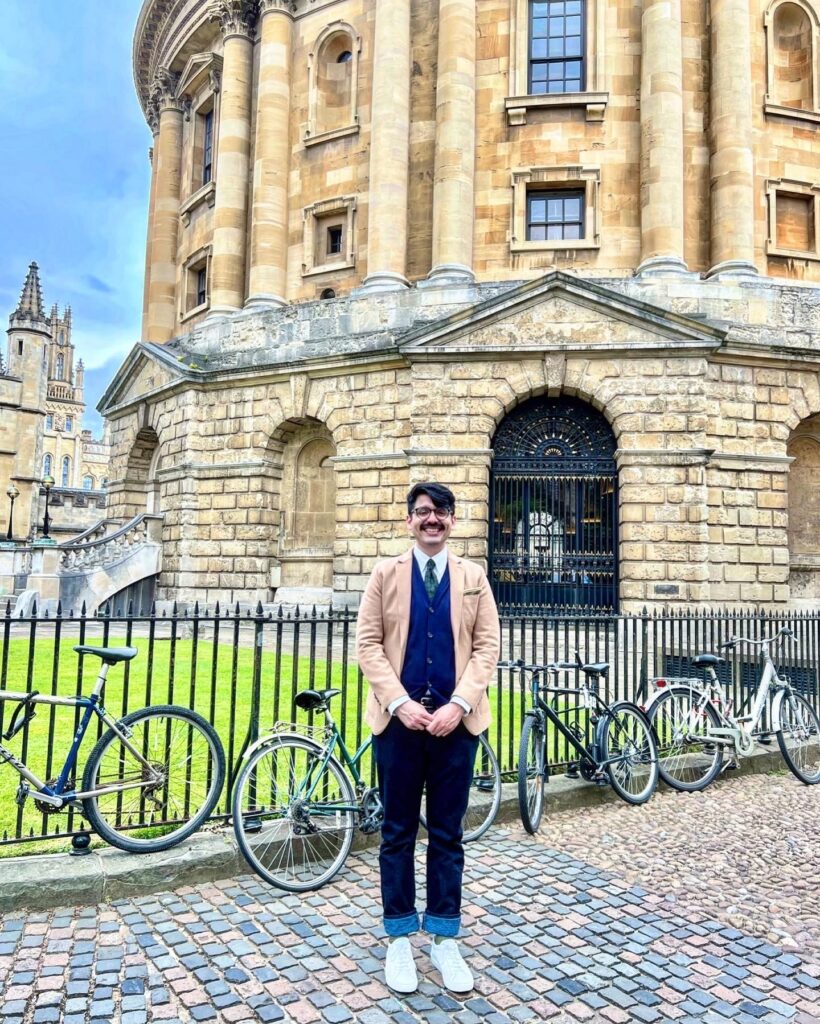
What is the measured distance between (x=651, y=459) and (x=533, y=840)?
11484 millimetres

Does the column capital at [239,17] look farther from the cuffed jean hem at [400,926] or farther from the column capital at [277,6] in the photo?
the cuffed jean hem at [400,926]

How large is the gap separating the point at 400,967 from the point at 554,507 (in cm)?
1359

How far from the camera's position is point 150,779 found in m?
5.18

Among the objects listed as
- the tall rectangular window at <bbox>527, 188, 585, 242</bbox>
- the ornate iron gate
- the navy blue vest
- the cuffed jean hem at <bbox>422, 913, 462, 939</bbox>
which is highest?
the tall rectangular window at <bbox>527, 188, 585, 242</bbox>

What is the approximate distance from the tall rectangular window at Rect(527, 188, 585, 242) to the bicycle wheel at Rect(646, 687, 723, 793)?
14350 millimetres

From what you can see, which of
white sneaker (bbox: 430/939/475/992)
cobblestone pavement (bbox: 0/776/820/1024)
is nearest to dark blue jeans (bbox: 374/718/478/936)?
white sneaker (bbox: 430/939/475/992)

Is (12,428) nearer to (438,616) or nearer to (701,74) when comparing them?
(701,74)

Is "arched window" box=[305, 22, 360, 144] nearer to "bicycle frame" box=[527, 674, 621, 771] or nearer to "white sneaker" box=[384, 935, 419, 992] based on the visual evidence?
"bicycle frame" box=[527, 674, 621, 771]

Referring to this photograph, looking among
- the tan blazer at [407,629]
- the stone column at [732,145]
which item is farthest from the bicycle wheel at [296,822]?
the stone column at [732,145]

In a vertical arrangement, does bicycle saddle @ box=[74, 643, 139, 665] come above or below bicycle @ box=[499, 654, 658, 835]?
above

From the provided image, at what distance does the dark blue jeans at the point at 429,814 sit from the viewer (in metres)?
3.95

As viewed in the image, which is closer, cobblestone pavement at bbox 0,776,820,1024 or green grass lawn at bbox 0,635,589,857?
cobblestone pavement at bbox 0,776,820,1024

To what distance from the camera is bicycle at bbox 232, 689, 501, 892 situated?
4.91m

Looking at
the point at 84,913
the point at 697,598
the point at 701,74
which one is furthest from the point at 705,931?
the point at 701,74
